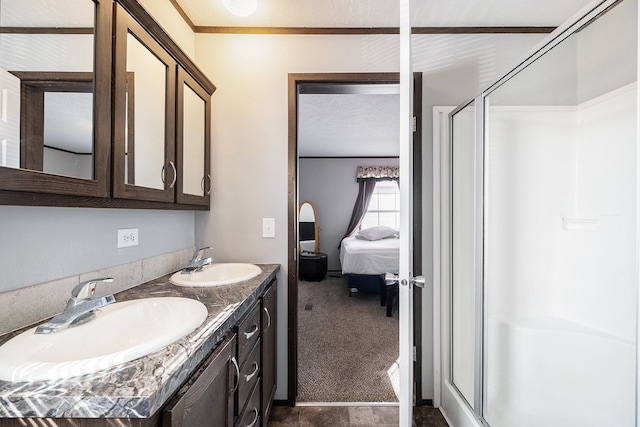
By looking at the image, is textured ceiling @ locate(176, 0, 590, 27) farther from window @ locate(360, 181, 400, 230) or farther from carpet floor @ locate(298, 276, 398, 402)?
window @ locate(360, 181, 400, 230)

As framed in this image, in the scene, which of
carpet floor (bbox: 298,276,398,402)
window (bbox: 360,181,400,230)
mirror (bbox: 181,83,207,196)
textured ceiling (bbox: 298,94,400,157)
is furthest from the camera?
window (bbox: 360,181,400,230)

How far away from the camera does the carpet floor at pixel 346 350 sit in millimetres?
1881

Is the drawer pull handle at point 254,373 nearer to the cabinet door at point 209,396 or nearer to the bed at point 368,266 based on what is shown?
the cabinet door at point 209,396

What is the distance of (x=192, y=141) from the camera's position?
5.11 feet

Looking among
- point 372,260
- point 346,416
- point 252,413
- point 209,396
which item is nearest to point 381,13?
point 209,396

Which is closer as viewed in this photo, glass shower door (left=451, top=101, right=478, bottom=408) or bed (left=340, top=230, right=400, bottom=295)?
glass shower door (left=451, top=101, right=478, bottom=408)

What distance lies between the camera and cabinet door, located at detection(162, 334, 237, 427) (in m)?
0.63

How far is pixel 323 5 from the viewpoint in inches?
63.7

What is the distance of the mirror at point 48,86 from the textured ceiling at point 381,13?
1032mm

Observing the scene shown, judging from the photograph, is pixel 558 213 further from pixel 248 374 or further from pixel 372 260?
pixel 372 260

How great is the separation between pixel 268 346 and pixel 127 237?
0.92 meters

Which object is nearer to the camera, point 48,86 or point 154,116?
point 48,86

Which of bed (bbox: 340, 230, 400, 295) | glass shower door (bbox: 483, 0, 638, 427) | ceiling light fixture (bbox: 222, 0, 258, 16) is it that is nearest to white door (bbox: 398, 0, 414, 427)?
glass shower door (bbox: 483, 0, 638, 427)

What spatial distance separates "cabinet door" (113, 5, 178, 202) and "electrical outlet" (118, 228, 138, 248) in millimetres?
230
